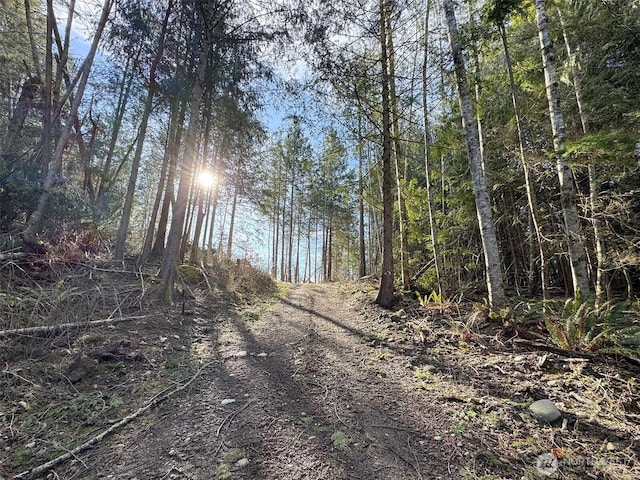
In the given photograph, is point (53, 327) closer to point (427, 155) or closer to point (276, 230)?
point (427, 155)

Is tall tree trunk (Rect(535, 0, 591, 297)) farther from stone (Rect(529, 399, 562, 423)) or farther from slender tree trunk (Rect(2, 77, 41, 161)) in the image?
slender tree trunk (Rect(2, 77, 41, 161))

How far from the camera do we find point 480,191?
472 centimetres

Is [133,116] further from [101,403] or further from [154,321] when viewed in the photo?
[101,403]

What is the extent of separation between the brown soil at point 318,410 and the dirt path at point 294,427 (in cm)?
1

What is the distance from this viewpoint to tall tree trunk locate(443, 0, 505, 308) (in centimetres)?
452

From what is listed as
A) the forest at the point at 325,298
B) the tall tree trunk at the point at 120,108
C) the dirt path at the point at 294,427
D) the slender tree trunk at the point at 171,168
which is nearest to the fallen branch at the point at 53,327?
the forest at the point at 325,298

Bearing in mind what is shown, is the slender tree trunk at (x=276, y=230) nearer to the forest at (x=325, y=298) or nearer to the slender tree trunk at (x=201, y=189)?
the forest at (x=325, y=298)

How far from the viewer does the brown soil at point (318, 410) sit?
1763 millimetres

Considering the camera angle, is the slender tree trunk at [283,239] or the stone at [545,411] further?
the slender tree trunk at [283,239]

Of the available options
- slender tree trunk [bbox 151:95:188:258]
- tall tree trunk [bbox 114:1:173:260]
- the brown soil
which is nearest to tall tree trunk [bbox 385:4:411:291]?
the brown soil

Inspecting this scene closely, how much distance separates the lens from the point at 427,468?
68.2 inches

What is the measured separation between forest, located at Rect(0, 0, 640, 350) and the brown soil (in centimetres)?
114

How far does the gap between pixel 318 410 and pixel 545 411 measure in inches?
73.4

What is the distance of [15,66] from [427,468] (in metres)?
12.9
